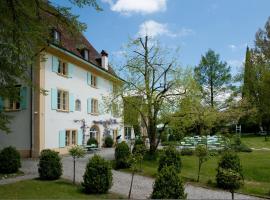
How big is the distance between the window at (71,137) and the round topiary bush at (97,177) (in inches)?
579

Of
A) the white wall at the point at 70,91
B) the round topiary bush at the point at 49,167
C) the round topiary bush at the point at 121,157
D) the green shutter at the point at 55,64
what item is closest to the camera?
the round topiary bush at the point at 49,167

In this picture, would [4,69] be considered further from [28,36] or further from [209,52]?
[209,52]

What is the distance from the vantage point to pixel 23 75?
1305 cm

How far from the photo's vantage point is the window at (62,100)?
26.8 m

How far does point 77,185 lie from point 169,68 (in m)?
11.7

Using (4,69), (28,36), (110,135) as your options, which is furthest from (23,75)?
(110,135)

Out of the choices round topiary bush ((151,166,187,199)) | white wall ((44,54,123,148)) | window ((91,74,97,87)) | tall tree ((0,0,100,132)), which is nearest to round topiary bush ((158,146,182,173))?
round topiary bush ((151,166,187,199))

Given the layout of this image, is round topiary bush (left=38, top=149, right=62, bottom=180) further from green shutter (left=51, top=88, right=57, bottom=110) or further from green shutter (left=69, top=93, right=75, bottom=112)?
green shutter (left=69, top=93, right=75, bottom=112)

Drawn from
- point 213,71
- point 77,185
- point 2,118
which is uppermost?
point 213,71

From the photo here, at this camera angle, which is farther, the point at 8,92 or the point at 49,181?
the point at 49,181

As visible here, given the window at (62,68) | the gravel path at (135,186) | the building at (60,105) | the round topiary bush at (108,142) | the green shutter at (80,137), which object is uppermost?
the window at (62,68)

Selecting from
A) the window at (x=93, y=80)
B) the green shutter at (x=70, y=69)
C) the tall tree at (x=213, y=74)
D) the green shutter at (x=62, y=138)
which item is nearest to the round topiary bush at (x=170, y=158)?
the green shutter at (x=62, y=138)

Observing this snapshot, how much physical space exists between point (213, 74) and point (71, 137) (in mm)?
33742

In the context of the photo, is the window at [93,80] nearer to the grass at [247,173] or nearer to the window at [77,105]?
the window at [77,105]
